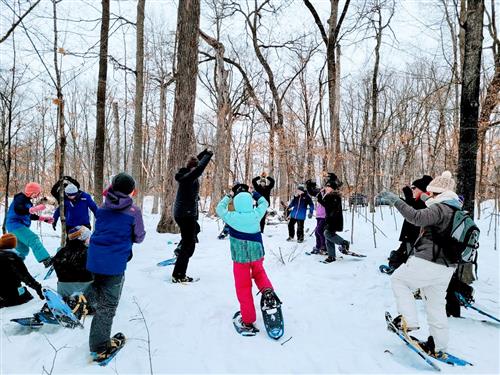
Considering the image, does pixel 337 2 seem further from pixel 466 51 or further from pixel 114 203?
pixel 114 203

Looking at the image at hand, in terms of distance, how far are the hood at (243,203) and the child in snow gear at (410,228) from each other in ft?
9.05

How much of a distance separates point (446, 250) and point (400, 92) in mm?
30923

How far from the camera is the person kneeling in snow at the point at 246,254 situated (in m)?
3.51

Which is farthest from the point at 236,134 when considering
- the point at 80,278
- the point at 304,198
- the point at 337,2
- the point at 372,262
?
the point at 80,278

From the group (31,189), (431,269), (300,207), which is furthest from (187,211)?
(300,207)

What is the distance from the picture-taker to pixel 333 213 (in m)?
6.55

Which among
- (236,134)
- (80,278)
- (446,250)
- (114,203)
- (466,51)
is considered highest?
(236,134)

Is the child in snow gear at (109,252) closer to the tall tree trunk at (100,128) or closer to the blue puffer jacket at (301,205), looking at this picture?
the blue puffer jacket at (301,205)

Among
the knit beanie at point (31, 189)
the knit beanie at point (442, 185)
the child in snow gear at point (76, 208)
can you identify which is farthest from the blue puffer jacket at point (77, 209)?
the knit beanie at point (442, 185)

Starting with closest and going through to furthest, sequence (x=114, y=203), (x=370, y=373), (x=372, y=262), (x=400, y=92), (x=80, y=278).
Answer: (x=370, y=373) < (x=114, y=203) < (x=80, y=278) < (x=372, y=262) < (x=400, y=92)

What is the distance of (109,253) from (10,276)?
7.15 ft

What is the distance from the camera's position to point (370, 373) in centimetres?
276

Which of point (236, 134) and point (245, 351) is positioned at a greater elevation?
point (236, 134)

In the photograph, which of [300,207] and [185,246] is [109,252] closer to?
[185,246]
